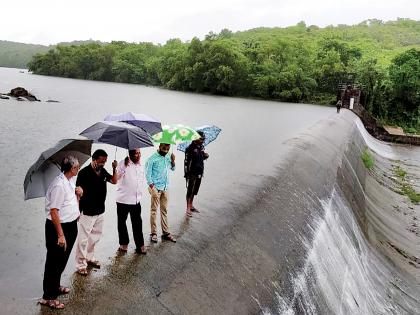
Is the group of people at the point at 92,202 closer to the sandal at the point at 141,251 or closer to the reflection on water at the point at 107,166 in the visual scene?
the sandal at the point at 141,251

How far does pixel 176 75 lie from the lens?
80.8m

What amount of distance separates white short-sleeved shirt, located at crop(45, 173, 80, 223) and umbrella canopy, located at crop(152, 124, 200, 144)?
2407 millimetres

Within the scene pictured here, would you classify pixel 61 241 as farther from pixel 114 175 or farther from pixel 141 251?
pixel 141 251

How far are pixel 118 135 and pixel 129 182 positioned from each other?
2.89ft

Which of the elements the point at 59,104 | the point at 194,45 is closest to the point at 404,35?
the point at 194,45

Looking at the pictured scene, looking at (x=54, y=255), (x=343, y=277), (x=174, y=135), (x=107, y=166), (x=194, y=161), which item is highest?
(x=174, y=135)

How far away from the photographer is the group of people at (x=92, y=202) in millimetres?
5449

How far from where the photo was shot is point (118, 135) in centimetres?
652

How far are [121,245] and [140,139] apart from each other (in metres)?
2.00

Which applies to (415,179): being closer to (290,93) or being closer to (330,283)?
(330,283)

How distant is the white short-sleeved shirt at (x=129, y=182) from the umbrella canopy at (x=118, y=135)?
1.96 feet

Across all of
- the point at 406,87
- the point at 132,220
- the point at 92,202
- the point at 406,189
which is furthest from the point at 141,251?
the point at 406,87

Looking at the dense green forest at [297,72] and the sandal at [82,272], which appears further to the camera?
the dense green forest at [297,72]

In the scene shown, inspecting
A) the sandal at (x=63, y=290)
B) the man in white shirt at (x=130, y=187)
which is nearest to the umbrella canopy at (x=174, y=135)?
the man in white shirt at (x=130, y=187)
